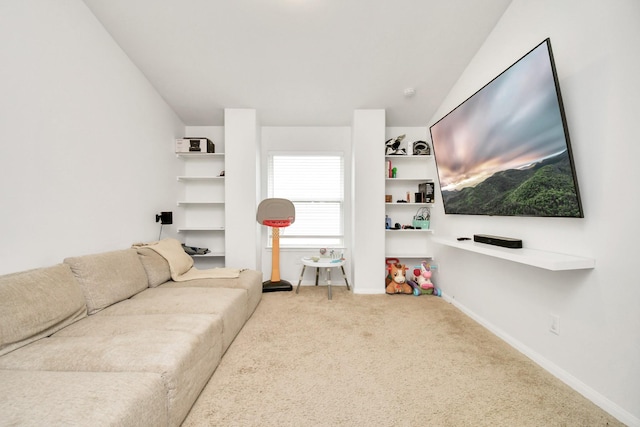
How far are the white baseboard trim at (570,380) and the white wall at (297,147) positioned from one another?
217 cm

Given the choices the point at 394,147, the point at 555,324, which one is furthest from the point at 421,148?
the point at 555,324

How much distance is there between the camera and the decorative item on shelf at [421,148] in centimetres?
397

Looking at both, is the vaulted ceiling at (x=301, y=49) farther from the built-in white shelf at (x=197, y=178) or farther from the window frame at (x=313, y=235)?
the built-in white shelf at (x=197, y=178)

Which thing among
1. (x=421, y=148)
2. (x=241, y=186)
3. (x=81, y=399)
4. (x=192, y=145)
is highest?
(x=192, y=145)

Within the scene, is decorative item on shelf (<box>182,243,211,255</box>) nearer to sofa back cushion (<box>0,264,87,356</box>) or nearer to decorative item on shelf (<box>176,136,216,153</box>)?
decorative item on shelf (<box>176,136,216,153</box>)

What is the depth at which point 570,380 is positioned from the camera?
5.75 feet

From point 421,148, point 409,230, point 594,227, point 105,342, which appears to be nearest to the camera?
point 105,342

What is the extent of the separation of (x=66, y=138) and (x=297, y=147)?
2.70 m

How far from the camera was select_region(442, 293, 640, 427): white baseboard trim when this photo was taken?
145cm

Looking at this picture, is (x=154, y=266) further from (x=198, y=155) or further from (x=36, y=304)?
(x=198, y=155)

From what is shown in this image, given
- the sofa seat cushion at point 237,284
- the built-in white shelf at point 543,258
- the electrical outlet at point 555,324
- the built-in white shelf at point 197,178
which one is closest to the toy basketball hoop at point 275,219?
the sofa seat cushion at point 237,284

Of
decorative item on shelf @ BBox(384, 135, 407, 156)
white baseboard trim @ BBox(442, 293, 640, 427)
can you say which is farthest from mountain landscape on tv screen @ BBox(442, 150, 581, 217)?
decorative item on shelf @ BBox(384, 135, 407, 156)

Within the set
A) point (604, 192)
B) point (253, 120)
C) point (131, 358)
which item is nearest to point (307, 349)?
point (131, 358)

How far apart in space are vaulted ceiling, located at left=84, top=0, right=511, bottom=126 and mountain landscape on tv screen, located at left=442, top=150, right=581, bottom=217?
154 centimetres
